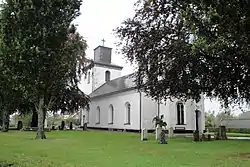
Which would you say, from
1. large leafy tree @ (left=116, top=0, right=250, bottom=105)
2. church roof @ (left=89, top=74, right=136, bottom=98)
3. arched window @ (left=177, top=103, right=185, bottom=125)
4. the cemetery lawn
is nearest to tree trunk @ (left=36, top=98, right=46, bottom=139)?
the cemetery lawn

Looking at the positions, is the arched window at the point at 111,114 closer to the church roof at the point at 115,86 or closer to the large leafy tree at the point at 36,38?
the church roof at the point at 115,86

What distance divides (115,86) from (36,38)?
3102 cm

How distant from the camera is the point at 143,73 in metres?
25.2

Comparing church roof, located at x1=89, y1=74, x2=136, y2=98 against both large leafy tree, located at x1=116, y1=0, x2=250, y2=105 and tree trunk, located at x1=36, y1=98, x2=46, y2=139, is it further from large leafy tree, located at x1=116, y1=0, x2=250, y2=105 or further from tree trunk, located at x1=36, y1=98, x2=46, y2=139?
tree trunk, located at x1=36, y1=98, x2=46, y2=139

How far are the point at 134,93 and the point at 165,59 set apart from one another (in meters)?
21.8

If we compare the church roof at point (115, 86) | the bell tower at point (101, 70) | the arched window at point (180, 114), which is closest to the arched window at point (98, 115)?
the church roof at point (115, 86)

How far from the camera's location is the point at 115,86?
2090 inches

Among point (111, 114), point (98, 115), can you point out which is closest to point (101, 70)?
point (98, 115)

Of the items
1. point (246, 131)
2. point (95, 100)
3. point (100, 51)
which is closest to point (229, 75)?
point (246, 131)

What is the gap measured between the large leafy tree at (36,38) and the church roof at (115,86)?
22.0 metres

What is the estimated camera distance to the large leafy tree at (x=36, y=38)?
22.5m

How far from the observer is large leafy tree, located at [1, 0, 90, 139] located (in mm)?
22531

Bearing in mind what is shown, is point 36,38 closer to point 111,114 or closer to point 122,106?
point 122,106

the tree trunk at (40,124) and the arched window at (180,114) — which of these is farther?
the arched window at (180,114)
